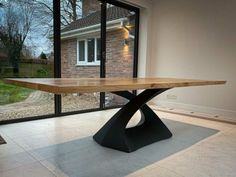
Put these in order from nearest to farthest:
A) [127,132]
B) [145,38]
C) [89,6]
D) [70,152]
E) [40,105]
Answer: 1. [70,152]
2. [127,132]
3. [40,105]
4. [89,6]
5. [145,38]

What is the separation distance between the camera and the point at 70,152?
198cm

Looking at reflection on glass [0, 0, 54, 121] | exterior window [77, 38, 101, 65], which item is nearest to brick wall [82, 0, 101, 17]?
exterior window [77, 38, 101, 65]

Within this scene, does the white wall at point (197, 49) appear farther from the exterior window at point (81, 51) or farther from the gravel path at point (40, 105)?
the gravel path at point (40, 105)

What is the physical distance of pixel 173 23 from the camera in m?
4.30

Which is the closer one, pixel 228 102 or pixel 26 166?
pixel 26 166

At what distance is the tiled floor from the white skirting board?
1.71ft

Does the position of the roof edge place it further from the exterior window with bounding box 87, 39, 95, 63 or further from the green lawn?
the green lawn

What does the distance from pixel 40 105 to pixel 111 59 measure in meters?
1.68

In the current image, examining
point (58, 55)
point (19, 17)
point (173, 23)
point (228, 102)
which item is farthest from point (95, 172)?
point (173, 23)

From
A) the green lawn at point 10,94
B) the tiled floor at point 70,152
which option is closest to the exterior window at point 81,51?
the green lawn at point 10,94

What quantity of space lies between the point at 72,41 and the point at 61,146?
2.08 meters

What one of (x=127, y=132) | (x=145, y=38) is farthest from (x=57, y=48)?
(x=145, y=38)

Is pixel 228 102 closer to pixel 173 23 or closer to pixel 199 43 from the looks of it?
pixel 199 43

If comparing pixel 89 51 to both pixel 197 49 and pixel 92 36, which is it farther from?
pixel 197 49
